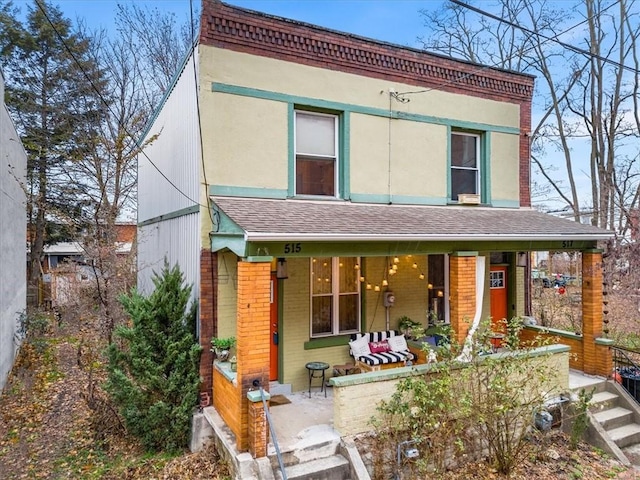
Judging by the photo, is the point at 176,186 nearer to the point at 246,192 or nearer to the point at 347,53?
the point at 246,192

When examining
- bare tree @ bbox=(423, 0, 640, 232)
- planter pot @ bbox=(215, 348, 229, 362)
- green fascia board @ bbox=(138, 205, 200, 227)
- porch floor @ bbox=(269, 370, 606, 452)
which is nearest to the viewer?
porch floor @ bbox=(269, 370, 606, 452)

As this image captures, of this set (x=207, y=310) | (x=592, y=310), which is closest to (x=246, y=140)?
(x=207, y=310)

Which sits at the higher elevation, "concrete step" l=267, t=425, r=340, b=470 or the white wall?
the white wall

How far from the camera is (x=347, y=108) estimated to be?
852 cm

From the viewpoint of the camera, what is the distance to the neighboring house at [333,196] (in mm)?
6805

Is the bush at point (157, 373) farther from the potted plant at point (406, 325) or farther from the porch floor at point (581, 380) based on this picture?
Result: the porch floor at point (581, 380)

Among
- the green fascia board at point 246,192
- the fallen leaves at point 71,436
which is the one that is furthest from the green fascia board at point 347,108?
the fallen leaves at point 71,436

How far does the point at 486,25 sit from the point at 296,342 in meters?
19.9

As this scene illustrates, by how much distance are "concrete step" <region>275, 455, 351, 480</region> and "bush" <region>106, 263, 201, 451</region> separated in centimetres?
226

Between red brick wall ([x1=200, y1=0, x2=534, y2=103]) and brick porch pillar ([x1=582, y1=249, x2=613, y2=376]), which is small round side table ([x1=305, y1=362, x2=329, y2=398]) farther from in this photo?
red brick wall ([x1=200, y1=0, x2=534, y2=103])

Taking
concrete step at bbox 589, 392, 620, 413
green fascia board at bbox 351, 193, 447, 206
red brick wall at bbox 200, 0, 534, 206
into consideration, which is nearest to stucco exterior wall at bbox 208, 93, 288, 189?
red brick wall at bbox 200, 0, 534, 206

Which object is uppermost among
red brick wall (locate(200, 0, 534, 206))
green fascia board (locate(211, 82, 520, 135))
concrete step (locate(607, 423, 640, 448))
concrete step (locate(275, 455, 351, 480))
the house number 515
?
red brick wall (locate(200, 0, 534, 206))

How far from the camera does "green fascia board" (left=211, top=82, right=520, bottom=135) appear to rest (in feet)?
24.7

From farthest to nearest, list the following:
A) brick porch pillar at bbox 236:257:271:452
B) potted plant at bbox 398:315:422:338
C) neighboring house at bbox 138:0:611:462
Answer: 1. potted plant at bbox 398:315:422:338
2. neighboring house at bbox 138:0:611:462
3. brick porch pillar at bbox 236:257:271:452
